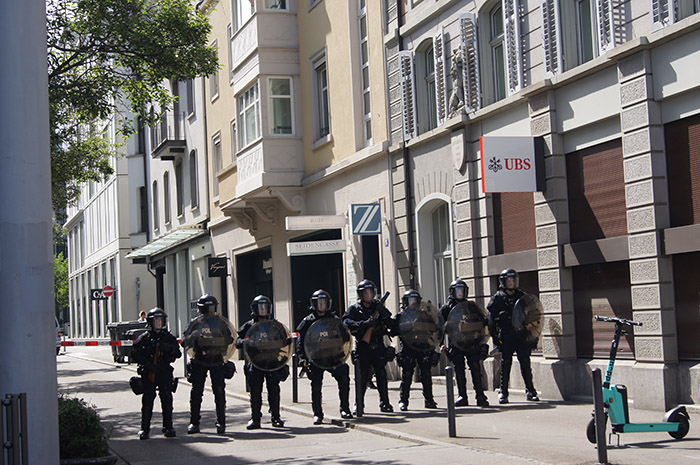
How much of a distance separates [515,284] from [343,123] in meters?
8.74

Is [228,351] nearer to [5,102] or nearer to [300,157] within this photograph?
[5,102]

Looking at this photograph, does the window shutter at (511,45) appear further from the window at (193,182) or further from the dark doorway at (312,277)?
the window at (193,182)

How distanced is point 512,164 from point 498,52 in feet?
9.23

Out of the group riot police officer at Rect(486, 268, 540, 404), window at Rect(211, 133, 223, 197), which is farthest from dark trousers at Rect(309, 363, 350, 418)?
window at Rect(211, 133, 223, 197)

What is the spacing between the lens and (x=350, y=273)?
21.9 m

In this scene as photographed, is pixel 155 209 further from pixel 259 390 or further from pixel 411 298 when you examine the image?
pixel 259 390

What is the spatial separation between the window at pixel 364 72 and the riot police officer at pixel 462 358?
7793 mm

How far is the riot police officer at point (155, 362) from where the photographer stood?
41.0ft

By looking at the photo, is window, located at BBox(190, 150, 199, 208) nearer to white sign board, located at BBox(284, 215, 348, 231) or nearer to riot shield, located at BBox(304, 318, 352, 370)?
white sign board, located at BBox(284, 215, 348, 231)

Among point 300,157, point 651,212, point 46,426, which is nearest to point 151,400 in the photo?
point 46,426

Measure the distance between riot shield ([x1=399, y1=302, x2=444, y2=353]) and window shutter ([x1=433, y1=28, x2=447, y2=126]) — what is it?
512cm

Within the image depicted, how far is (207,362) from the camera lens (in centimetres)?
1291

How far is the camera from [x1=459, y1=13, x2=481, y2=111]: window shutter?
1716 centimetres

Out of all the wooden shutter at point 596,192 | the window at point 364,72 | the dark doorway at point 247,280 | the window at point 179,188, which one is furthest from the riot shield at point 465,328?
the window at point 179,188
